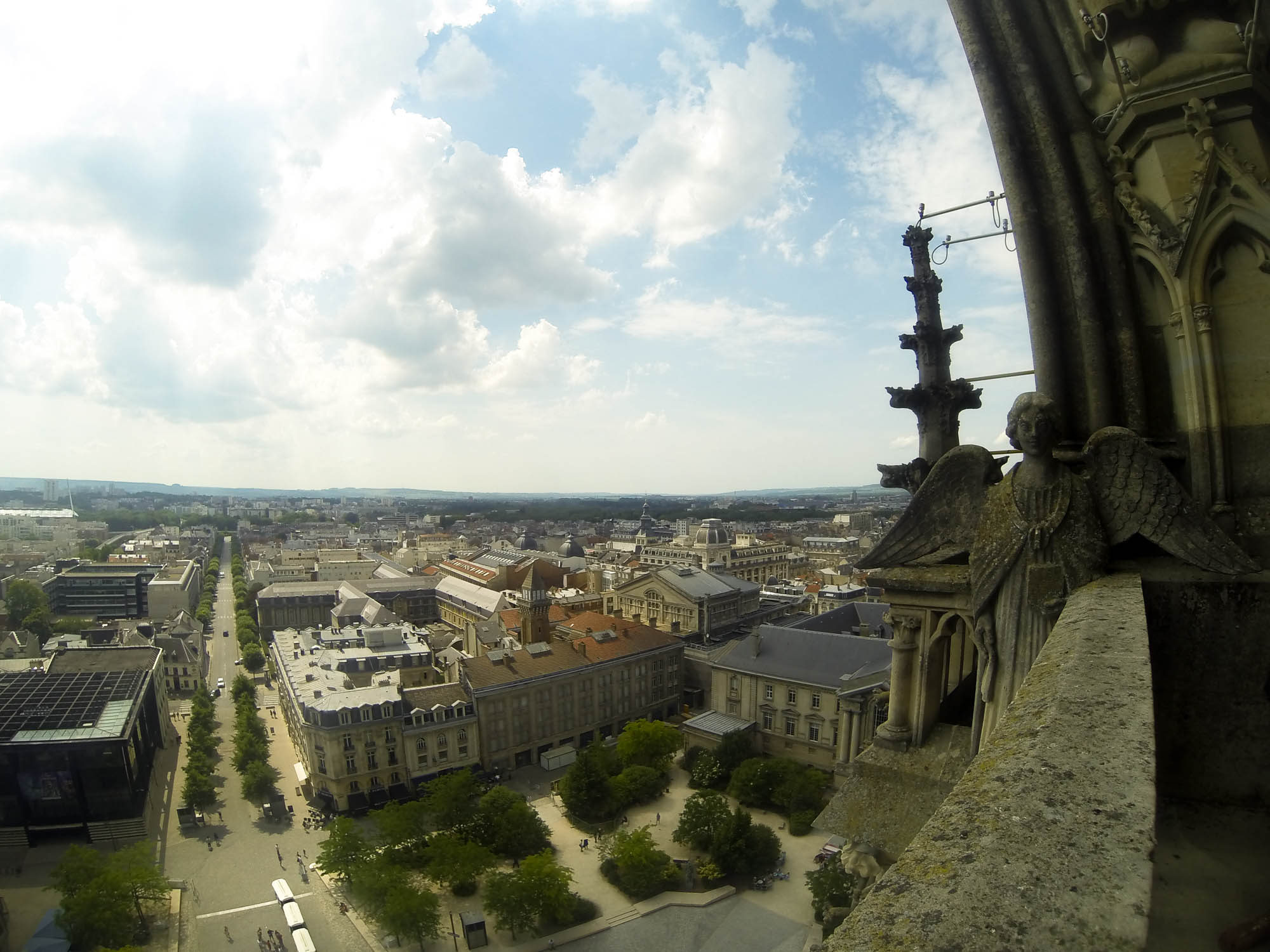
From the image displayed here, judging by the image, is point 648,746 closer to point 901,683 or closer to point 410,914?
point 410,914

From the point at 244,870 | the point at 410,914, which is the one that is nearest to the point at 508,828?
the point at 410,914

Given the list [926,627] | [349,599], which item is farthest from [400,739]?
[926,627]

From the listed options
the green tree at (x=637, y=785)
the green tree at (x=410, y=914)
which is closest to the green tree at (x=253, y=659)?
the green tree at (x=637, y=785)

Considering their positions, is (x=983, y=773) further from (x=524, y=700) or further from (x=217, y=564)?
(x=217, y=564)

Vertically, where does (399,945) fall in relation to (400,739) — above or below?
below

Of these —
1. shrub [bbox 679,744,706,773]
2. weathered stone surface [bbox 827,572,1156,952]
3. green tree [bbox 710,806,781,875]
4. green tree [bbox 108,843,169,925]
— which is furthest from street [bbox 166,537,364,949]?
weathered stone surface [bbox 827,572,1156,952]

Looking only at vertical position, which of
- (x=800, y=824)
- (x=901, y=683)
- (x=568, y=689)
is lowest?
(x=800, y=824)
